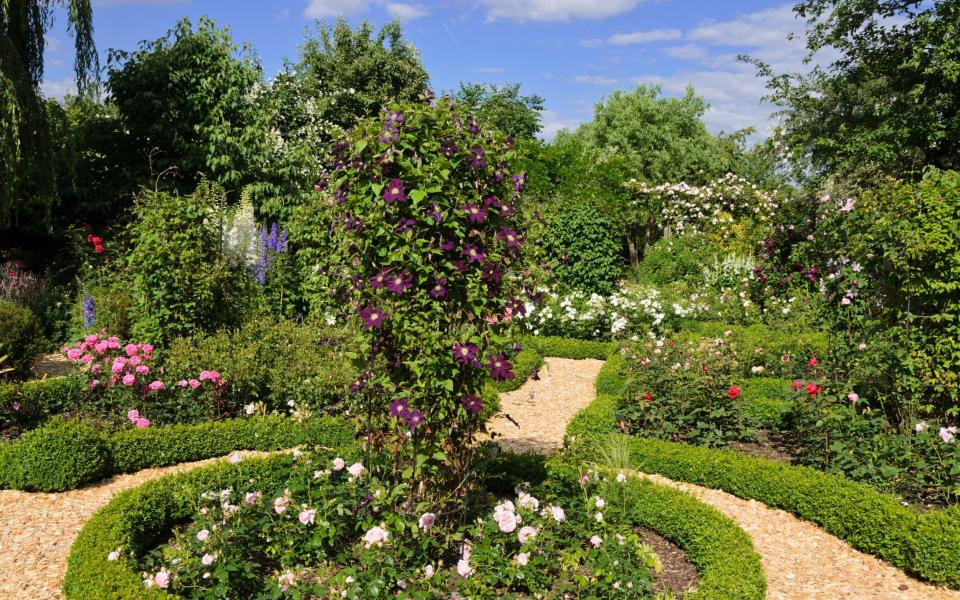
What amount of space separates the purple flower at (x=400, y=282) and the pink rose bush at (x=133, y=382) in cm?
326

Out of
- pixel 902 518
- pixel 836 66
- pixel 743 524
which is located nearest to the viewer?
pixel 902 518

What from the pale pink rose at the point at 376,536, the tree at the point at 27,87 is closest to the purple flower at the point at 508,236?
the pale pink rose at the point at 376,536

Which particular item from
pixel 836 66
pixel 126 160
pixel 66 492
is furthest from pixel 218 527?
pixel 836 66

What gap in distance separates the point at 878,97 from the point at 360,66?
15006mm

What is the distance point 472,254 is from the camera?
11.5ft

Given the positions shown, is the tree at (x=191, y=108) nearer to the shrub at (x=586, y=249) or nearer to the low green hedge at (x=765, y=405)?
the shrub at (x=586, y=249)

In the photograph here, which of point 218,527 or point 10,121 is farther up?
point 10,121

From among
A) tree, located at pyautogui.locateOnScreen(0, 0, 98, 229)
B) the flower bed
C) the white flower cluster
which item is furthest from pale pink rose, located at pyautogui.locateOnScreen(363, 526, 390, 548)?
the white flower cluster

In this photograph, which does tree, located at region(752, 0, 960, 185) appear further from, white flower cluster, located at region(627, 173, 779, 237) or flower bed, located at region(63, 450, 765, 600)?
flower bed, located at region(63, 450, 765, 600)

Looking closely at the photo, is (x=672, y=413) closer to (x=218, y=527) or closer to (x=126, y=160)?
(x=218, y=527)

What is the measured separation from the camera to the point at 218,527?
12.0 ft

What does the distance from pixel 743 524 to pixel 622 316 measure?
5.47m

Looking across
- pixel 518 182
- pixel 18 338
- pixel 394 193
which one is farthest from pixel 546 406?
pixel 18 338

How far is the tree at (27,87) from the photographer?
9.02 metres
